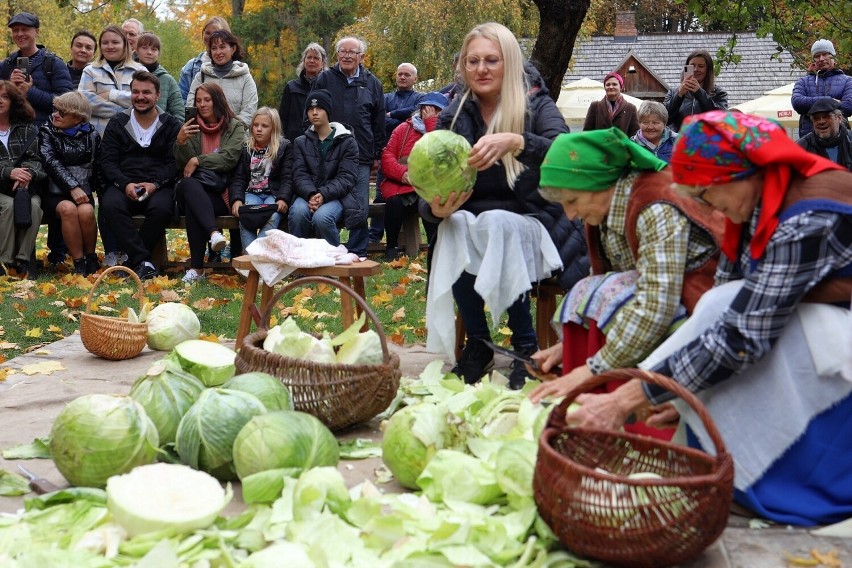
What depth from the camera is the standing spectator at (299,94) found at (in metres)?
10.1

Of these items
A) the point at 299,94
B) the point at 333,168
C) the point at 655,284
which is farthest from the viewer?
the point at 299,94

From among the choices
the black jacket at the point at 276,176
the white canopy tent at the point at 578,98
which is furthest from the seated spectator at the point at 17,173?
the white canopy tent at the point at 578,98

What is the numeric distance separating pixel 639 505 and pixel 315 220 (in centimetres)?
636

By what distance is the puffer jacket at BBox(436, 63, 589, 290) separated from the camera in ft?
15.6

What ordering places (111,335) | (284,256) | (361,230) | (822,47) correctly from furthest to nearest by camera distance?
(822,47)
(361,230)
(111,335)
(284,256)

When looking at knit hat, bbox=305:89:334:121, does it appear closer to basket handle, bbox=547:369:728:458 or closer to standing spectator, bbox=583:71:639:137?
standing spectator, bbox=583:71:639:137

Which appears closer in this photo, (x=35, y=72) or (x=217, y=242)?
(x=217, y=242)

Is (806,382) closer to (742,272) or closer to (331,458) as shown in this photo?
(742,272)

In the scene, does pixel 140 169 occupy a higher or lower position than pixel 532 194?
lower

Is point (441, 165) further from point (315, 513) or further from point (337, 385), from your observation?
point (315, 513)

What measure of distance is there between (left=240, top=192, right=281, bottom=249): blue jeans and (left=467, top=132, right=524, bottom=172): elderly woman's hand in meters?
4.46

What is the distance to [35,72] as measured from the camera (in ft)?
31.0

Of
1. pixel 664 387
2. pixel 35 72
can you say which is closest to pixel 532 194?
pixel 664 387

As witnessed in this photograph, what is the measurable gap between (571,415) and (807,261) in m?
0.86
